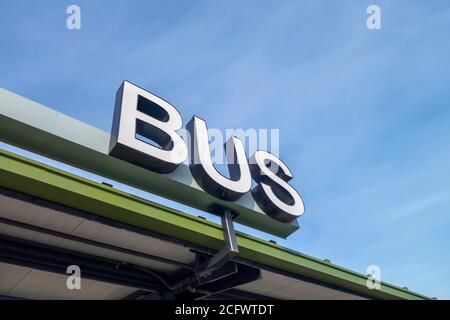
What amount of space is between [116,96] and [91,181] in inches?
144

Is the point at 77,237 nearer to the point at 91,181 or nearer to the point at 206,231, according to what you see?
the point at 91,181

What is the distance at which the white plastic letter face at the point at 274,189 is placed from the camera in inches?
406

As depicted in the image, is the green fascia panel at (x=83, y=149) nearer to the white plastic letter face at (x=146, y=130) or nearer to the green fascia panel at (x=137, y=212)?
the white plastic letter face at (x=146, y=130)

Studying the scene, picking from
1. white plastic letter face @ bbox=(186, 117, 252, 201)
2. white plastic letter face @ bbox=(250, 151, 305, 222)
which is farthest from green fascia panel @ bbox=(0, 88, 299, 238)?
white plastic letter face @ bbox=(250, 151, 305, 222)

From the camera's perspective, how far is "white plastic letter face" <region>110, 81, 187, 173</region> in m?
8.30

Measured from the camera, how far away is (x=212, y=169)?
9.38m

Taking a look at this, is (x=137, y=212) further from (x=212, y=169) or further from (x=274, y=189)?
(x=274, y=189)

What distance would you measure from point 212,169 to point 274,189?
2.39 m

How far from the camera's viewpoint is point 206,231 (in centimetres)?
765

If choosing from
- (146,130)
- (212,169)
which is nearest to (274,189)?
(212,169)

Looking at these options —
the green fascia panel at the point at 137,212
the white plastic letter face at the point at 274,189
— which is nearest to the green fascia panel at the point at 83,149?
the white plastic letter face at the point at 274,189

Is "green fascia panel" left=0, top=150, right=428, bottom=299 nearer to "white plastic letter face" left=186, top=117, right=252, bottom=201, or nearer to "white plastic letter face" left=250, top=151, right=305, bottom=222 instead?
"white plastic letter face" left=186, top=117, right=252, bottom=201

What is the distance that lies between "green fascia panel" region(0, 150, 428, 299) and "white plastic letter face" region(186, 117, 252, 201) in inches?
51.2
